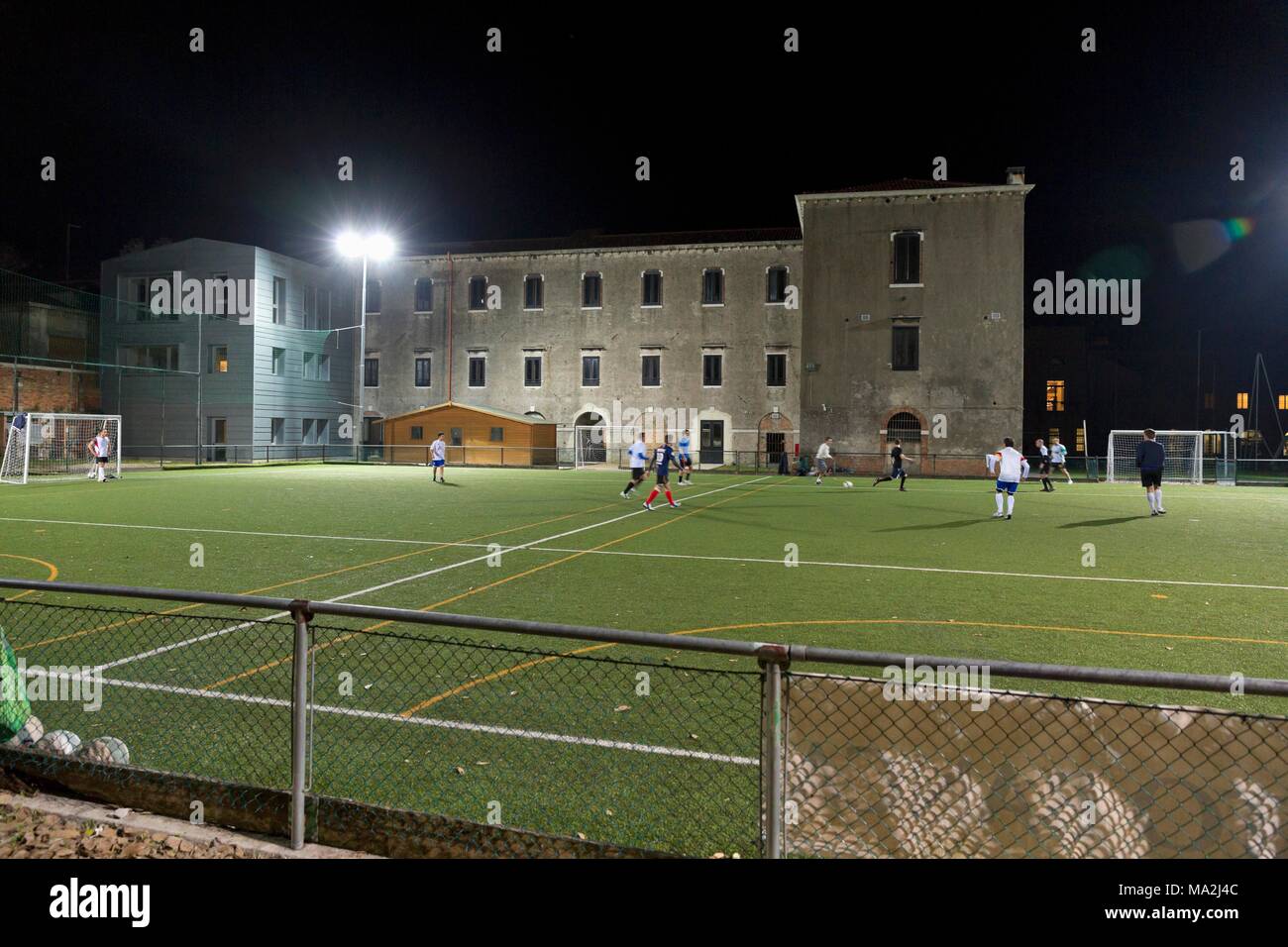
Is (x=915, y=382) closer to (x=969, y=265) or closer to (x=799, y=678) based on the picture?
(x=969, y=265)

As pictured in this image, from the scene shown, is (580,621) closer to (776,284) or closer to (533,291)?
(776,284)

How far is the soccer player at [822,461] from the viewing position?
125ft

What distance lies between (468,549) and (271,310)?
44.7m

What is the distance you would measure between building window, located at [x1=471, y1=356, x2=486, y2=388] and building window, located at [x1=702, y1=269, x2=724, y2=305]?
1564 centimetres

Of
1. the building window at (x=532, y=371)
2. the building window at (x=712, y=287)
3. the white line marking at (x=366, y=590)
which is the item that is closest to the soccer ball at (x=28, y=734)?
the white line marking at (x=366, y=590)

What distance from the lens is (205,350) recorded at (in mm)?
51062

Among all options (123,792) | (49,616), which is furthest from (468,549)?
(123,792)

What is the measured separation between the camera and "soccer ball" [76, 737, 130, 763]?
4.84 metres

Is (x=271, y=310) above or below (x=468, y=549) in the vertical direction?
above

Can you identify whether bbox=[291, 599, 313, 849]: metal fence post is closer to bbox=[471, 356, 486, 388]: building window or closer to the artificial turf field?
the artificial turf field

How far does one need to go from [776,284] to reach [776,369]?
5.41 metres

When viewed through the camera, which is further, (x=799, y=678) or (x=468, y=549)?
(x=468, y=549)

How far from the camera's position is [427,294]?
5841 cm

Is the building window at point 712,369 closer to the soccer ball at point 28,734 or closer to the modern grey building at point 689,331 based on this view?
the modern grey building at point 689,331
